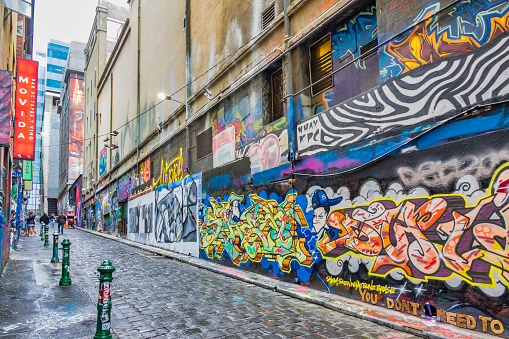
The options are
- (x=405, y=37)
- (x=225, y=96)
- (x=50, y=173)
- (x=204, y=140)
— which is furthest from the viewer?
(x=50, y=173)

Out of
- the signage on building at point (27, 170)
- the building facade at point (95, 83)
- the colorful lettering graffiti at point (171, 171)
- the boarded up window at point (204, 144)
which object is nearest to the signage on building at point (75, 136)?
the building facade at point (95, 83)

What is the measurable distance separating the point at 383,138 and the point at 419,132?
74 cm

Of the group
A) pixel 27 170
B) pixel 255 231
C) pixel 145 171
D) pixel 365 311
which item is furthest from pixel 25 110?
pixel 27 170

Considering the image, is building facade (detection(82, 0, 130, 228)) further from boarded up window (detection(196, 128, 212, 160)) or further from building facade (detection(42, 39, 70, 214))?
building facade (detection(42, 39, 70, 214))

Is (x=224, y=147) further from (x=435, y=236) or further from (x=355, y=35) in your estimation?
(x=435, y=236)

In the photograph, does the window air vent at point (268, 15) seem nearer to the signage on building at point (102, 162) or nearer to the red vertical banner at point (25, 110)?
the red vertical banner at point (25, 110)

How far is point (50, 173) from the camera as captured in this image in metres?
87.8

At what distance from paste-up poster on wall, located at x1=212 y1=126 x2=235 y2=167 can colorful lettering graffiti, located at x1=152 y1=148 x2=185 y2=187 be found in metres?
3.49

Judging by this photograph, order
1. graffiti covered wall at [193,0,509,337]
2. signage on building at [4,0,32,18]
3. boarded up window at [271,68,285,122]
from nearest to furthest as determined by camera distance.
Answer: graffiti covered wall at [193,0,509,337] → signage on building at [4,0,32,18] → boarded up window at [271,68,285,122]

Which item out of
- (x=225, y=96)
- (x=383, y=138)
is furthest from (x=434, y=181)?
(x=225, y=96)

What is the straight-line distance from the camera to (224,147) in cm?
1221

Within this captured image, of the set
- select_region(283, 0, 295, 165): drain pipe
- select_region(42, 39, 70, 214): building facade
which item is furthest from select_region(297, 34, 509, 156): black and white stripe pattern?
select_region(42, 39, 70, 214): building facade

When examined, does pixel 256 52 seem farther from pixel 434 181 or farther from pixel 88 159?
pixel 88 159

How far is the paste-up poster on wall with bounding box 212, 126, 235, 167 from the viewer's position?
11.7 m
